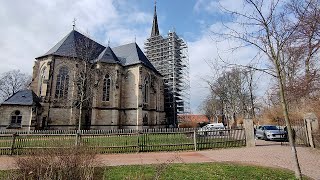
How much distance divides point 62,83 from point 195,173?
1119 inches

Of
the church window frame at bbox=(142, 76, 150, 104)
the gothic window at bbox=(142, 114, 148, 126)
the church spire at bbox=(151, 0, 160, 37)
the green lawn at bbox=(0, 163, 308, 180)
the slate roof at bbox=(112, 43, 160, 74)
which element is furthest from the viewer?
the church spire at bbox=(151, 0, 160, 37)

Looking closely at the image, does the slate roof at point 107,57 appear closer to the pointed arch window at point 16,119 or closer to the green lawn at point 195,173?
the pointed arch window at point 16,119

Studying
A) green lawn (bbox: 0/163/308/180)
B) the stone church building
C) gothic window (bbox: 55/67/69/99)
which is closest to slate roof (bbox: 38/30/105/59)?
the stone church building

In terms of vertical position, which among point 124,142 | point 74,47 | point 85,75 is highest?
point 74,47

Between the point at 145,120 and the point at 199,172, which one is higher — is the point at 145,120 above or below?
above

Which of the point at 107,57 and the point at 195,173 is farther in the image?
the point at 107,57

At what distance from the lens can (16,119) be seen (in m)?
27.8

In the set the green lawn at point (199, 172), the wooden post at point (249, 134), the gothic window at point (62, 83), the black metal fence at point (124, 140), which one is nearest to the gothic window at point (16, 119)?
the gothic window at point (62, 83)

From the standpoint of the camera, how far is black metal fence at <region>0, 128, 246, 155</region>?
45.2 feet

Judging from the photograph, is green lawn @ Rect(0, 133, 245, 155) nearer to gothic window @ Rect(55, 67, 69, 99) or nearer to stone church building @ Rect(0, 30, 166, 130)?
stone church building @ Rect(0, 30, 166, 130)

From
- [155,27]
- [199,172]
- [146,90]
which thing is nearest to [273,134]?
[199,172]

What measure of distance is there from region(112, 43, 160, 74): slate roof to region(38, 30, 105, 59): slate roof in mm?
4496

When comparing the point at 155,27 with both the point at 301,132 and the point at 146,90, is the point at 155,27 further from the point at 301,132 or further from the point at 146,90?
the point at 301,132

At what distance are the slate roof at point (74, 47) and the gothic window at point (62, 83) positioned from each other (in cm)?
240
